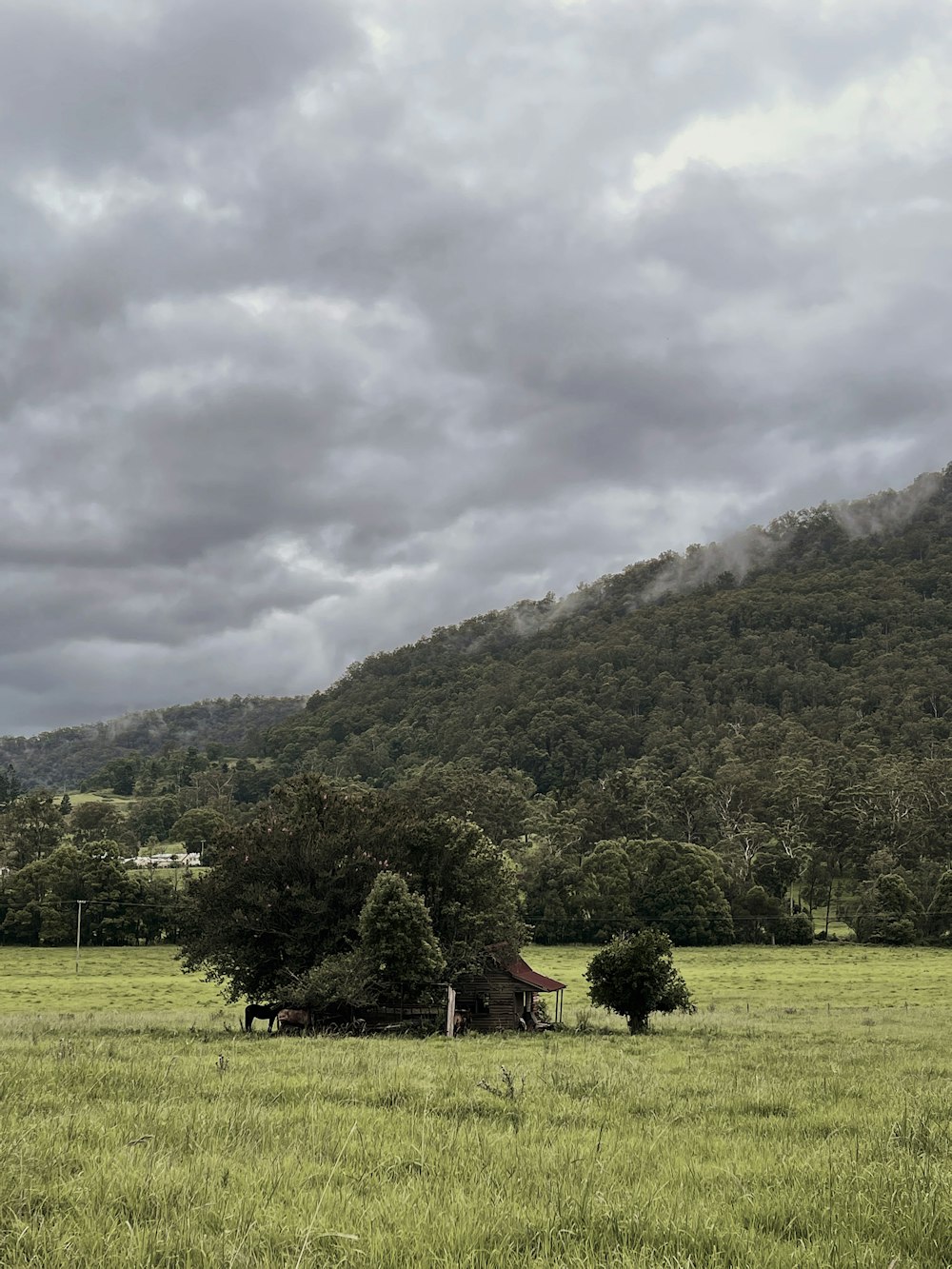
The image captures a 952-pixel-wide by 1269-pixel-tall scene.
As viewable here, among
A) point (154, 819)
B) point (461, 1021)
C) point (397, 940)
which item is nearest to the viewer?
point (397, 940)

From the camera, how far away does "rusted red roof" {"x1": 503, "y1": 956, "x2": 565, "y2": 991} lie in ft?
128

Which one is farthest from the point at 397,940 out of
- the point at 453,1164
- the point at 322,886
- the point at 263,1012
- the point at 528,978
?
the point at 453,1164

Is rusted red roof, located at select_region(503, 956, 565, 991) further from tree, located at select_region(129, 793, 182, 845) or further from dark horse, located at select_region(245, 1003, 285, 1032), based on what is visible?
tree, located at select_region(129, 793, 182, 845)

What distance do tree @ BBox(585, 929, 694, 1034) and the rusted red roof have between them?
220 inches

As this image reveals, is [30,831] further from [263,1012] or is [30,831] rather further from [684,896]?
[263,1012]

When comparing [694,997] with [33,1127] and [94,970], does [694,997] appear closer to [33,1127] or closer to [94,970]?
[94,970]

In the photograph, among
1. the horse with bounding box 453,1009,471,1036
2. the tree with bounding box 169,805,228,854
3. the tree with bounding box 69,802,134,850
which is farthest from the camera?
the tree with bounding box 69,802,134,850

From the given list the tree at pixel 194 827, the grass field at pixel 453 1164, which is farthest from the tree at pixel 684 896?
the grass field at pixel 453 1164

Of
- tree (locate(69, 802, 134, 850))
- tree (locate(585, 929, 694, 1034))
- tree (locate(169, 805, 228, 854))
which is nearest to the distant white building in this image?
tree (locate(169, 805, 228, 854))

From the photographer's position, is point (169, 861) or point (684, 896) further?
point (169, 861)

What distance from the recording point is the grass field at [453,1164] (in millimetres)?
3879

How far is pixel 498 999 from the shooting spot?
38219 millimetres

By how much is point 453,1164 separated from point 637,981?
29857mm

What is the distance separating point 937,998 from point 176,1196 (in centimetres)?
6099
